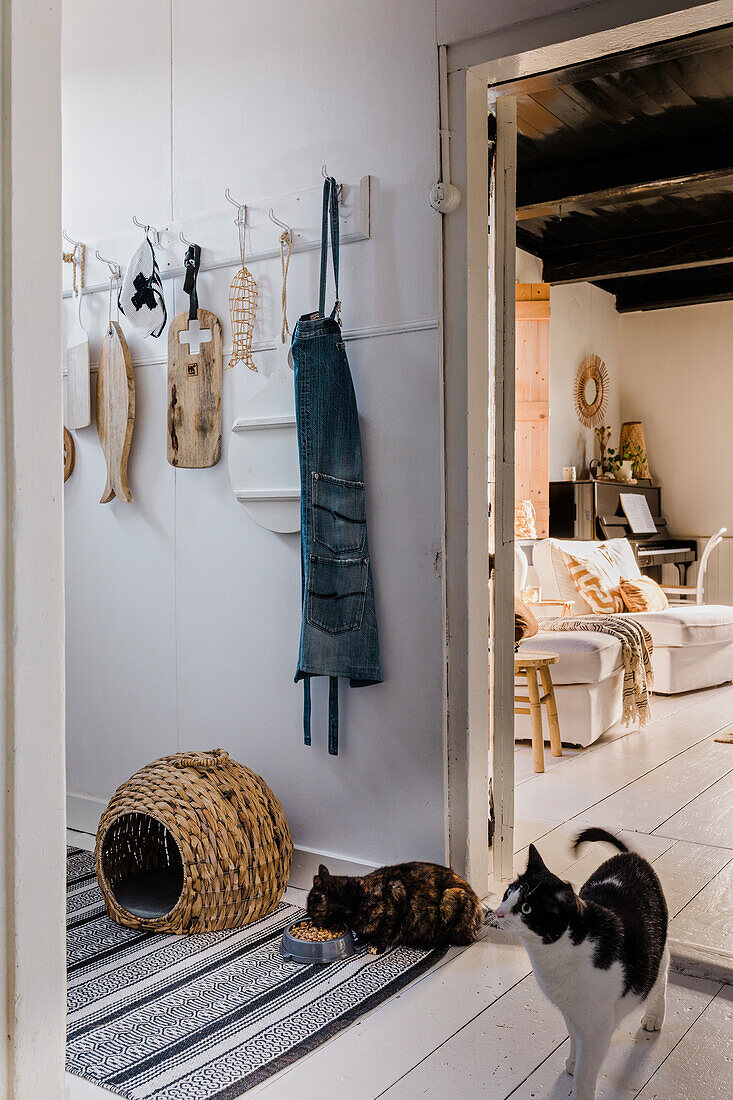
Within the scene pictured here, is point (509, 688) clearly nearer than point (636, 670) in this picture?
Yes

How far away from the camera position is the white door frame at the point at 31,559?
38.4 inches

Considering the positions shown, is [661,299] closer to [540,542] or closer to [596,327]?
[596,327]

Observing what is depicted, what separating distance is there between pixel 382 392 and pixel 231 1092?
5.55ft

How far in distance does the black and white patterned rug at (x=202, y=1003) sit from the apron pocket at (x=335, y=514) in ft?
3.29

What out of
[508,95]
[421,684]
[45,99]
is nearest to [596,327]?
[508,95]

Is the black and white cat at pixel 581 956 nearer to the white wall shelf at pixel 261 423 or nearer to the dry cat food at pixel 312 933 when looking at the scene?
the dry cat food at pixel 312 933

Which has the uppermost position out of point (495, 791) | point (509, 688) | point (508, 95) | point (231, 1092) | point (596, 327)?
point (596, 327)

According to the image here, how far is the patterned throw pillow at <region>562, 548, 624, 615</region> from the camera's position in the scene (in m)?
5.35

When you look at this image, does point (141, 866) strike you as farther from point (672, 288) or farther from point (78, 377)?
point (672, 288)

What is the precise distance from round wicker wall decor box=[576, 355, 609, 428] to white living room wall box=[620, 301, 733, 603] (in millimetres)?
628

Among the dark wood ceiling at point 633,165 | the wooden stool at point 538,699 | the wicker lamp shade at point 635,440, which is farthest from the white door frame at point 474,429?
the wicker lamp shade at point 635,440

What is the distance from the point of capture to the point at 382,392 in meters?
2.56

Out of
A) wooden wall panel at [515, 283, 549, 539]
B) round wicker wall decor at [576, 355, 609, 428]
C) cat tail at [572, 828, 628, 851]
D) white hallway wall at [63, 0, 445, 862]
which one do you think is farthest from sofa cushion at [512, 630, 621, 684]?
round wicker wall decor at [576, 355, 609, 428]

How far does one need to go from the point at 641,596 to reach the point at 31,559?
16.3 feet
